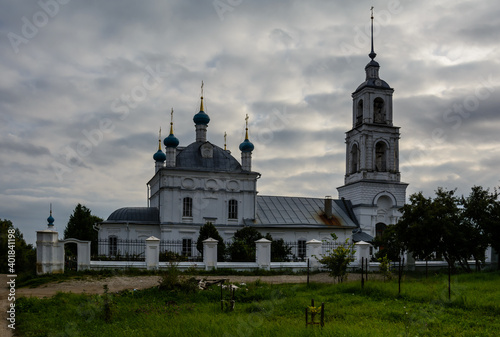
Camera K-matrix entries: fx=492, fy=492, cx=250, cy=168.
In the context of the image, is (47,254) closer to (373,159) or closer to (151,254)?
(151,254)

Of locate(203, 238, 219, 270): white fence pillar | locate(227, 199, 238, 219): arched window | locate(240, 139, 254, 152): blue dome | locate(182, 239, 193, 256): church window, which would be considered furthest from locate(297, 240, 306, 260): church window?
locate(203, 238, 219, 270): white fence pillar

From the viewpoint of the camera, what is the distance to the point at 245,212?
29844 millimetres

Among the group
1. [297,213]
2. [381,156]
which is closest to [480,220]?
[297,213]

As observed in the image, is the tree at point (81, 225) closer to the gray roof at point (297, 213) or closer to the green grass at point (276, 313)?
the gray roof at point (297, 213)

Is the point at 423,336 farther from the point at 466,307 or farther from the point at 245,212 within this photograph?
the point at 245,212

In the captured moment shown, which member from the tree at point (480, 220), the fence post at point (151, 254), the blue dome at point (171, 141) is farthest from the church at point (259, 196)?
the tree at point (480, 220)

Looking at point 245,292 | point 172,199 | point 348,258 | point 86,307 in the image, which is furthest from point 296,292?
point 172,199

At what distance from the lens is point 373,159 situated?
115 ft

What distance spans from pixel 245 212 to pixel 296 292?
16654 millimetres

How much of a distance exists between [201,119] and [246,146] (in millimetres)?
3370

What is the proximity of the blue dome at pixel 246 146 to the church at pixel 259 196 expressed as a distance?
0.06m

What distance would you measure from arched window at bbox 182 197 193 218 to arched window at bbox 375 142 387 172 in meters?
14.6

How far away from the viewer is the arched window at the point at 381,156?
3579 cm

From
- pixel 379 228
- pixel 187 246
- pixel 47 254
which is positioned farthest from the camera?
pixel 379 228
